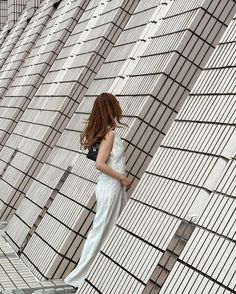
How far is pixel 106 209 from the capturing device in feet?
15.0

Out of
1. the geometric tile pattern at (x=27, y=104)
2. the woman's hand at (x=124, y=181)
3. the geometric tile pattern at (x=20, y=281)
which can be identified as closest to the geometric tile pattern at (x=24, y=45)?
the geometric tile pattern at (x=27, y=104)

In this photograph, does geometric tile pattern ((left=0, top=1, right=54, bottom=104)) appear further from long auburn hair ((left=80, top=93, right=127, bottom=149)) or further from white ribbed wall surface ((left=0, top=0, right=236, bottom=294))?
long auburn hair ((left=80, top=93, right=127, bottom=149))

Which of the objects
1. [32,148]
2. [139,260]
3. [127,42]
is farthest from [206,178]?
[32,148]

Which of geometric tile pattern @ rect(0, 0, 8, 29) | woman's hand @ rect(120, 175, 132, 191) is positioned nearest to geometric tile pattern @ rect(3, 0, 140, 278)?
woman's hand @ rect(120, 175, 132, 191)

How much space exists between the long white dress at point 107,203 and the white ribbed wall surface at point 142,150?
8.1 inches

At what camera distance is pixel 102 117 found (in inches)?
171

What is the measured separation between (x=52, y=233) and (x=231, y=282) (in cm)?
294

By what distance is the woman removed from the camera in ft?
14.3

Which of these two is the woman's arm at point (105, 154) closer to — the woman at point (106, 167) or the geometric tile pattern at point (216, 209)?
the woman at point (106, 167)

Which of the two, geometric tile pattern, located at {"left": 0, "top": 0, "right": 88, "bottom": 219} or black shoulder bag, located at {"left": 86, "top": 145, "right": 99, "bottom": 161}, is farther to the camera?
geometric tile pattern, located at {"left": 0, "top": 0, "right": 88, "bottom": 219}

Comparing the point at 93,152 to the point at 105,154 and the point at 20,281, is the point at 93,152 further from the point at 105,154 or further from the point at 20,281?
the point at 20,281

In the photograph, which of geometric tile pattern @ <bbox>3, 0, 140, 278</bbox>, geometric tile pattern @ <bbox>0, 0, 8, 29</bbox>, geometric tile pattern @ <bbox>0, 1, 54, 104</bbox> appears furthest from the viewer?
geometric tile pattern @ <bbox>0, 0, 8, 29</bbox>

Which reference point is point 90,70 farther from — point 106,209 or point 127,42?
point 106,209

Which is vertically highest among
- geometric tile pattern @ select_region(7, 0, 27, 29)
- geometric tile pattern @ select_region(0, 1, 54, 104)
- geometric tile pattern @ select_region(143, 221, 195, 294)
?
geometric tile pattern @ select_region(7, 0, 27, 29)
